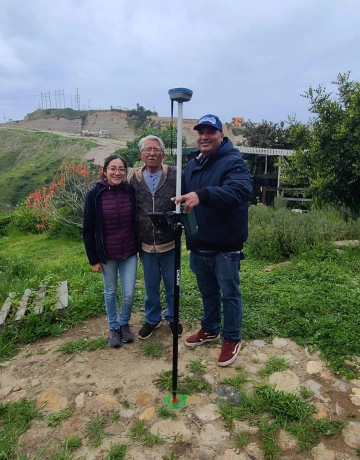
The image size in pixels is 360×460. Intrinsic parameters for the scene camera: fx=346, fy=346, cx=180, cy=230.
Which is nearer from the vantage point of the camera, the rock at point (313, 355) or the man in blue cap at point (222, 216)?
the man in blue cap at point (222, 216)

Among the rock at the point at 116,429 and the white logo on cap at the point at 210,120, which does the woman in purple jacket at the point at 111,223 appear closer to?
the white logo on cap at the point at 210,120

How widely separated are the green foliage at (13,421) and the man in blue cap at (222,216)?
1443 millimetres

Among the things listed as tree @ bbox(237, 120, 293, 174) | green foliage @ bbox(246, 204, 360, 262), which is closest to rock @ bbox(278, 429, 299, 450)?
green foliage @ bbox(246, 204, 360, 262)

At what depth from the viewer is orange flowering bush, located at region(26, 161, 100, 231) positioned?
30.6 ft

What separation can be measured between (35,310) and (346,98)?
7.59 metres

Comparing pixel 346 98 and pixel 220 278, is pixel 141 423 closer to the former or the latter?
pixel 220 278

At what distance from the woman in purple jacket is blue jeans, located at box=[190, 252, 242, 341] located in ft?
1.94

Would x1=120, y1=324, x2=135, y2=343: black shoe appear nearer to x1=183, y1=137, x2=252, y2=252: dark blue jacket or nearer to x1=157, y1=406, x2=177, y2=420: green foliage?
x1=157, y1=406, x2=177, y2=420: green foliage

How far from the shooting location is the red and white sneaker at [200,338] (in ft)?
10.3

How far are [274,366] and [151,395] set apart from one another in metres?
1.01

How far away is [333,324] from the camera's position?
127 inches

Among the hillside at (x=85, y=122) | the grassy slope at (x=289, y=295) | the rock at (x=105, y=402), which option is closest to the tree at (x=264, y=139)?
the grassy slope at (x=289, y=295)

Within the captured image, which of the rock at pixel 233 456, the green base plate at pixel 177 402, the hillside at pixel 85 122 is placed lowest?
the rock at pixel 233 456

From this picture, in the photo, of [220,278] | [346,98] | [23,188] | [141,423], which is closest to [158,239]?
[220,278]
